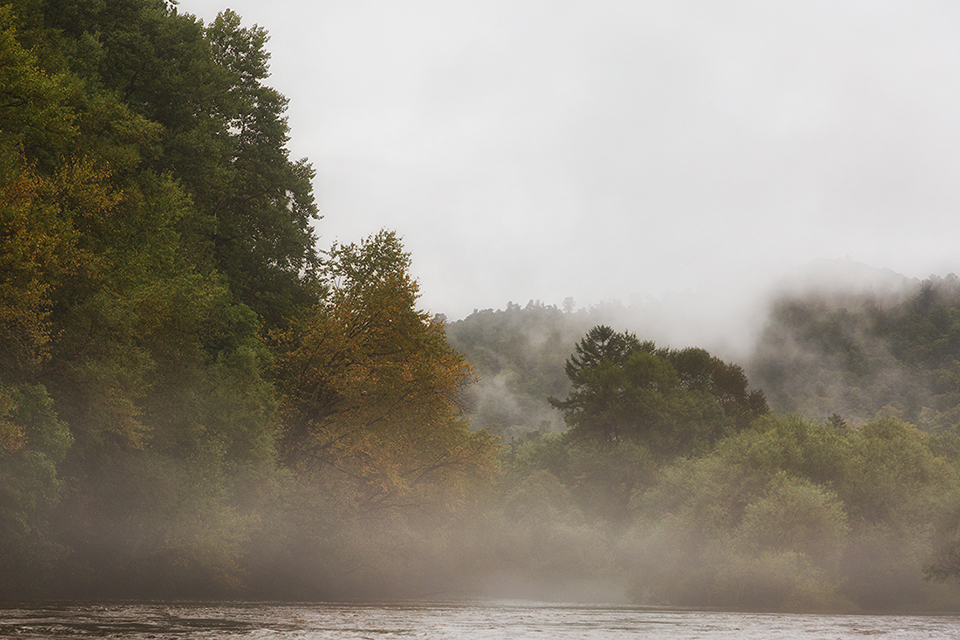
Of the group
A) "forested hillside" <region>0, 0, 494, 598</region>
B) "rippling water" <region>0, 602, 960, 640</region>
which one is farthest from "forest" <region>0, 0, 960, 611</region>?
"rippling water" <region>0, 602, 960, 640</region>

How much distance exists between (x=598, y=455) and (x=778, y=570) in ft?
159

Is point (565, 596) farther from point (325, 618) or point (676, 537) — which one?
point (325, 618)

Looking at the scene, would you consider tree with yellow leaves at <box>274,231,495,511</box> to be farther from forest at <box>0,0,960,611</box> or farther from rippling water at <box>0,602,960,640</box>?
rippling water at <box>0,602,960,640</box>

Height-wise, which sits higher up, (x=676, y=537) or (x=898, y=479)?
(x=898, y=479)

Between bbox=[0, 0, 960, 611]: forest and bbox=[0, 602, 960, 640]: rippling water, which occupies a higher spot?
bbox=[0, 0, 960, 611]: forest

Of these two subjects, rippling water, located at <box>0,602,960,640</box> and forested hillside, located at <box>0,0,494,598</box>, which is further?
forested hillside, located at <box>0,0,494,598</box>

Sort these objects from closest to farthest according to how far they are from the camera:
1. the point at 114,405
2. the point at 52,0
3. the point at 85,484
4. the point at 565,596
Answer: the point at 114,405
the point at 85,484
the point at 52,0
the point at 565,596

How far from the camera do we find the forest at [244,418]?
29234 millimetres

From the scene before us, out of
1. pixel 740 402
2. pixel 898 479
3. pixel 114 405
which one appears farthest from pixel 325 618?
pixel 740 402

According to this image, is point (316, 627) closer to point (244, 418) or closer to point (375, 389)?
point (244, 418)

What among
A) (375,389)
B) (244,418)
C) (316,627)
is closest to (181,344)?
(244,418)

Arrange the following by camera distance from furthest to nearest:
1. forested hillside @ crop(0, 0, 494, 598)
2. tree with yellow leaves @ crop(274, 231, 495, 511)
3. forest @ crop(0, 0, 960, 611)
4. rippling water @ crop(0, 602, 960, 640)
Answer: tree with yellow leaves @ crop(274, 231, 495, 511) < forest @ crop(0, 0, 960, 611) < forested hillside @ crop(0, 0, 494, 598) < rippling water @ crop(0, 602, 960, 640)

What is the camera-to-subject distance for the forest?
29234mm

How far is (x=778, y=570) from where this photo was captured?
5694 centimetres
